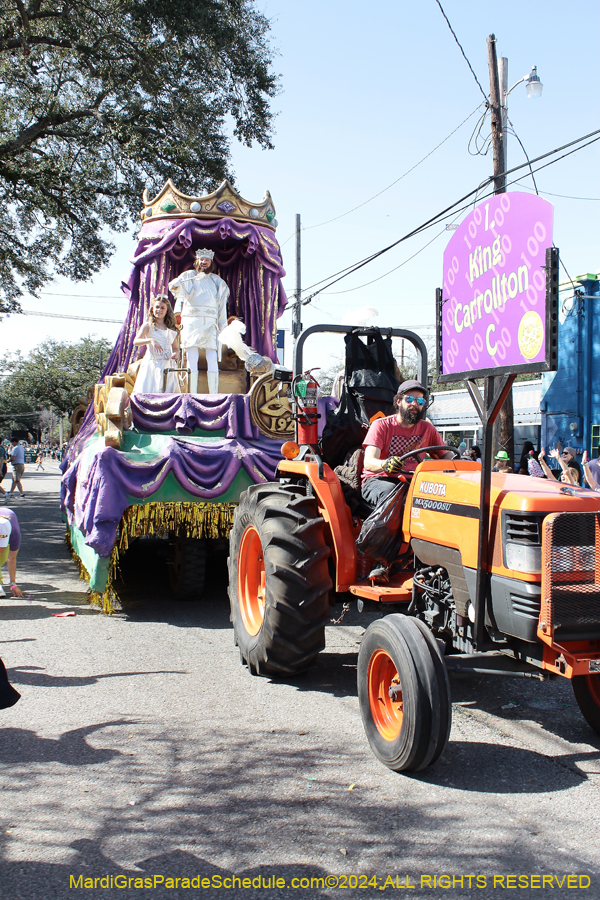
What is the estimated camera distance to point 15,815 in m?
3.08

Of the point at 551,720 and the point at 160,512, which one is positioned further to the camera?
the point at 160,512

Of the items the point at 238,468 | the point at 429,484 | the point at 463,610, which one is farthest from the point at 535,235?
the point at 238,468

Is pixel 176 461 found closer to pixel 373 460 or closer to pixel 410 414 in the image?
pixel 373 460

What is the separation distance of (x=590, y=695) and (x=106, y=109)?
1348 centimetres

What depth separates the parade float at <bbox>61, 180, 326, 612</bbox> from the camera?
6.74m

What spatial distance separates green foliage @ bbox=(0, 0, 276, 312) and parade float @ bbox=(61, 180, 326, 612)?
4859mm

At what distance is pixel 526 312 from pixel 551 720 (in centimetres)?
250

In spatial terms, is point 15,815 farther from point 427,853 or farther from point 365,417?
point 365,417

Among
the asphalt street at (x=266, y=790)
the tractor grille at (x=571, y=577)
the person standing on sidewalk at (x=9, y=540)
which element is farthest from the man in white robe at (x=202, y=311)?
the tractor grille at (x=571, y=577)

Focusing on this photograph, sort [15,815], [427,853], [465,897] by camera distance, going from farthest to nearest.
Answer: [15,815] < [427,853] < [465,897]

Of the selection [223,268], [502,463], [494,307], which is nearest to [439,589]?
[494,307]

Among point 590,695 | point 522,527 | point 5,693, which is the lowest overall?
point 590,695

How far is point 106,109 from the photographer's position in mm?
13680

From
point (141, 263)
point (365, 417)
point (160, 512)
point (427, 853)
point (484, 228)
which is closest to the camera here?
point (427, 853)
